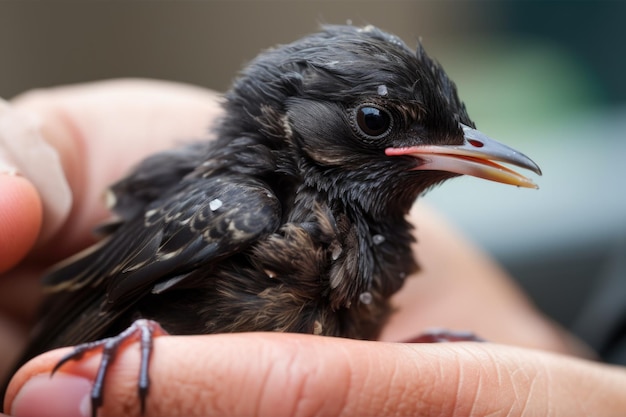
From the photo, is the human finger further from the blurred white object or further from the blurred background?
the blurred background

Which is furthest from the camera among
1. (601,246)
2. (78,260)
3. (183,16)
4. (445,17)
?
(445,17)

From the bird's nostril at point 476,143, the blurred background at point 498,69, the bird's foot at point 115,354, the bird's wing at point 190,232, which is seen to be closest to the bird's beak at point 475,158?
the bird's nostril at point 476,143

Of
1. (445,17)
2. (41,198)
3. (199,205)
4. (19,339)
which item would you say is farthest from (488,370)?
(445,17)

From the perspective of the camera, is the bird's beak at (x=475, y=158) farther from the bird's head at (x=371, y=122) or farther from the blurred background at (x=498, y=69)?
the blurred background at (x=498, y=69)

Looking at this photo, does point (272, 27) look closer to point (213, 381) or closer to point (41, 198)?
point (41, 198)

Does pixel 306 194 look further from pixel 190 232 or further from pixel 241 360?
pixel 241 360

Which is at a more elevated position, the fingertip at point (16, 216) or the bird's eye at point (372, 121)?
the bird's eye at point (372, 121)
